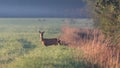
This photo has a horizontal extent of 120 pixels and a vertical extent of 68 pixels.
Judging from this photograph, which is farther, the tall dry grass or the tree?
the tree

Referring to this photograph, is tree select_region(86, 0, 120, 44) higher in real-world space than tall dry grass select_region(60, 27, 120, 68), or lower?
higher

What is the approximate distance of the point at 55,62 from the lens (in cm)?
2320

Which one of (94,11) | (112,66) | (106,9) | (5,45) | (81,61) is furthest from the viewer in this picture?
(5,45)

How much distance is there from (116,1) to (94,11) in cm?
290

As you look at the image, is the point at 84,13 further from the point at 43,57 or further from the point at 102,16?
the point at 43,57

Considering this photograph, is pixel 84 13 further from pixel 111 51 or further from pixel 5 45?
pixel 5 45

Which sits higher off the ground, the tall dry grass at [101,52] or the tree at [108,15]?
the tree at [108,15]

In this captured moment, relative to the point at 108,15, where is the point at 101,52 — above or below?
below

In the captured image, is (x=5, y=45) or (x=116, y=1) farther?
(x=5, y=45)

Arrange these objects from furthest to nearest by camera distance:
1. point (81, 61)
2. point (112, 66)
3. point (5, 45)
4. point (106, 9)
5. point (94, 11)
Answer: point (5, 45)
point (94, 11)
point (106, 9)
point (81, 61)
point (112, 66)

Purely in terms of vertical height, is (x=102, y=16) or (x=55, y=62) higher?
(x=102, y=16)

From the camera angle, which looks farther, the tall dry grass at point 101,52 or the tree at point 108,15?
the tree at point 108,15

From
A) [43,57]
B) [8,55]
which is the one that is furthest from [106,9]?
[8,55]

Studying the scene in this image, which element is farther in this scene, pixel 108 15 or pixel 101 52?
pixel 108 15
